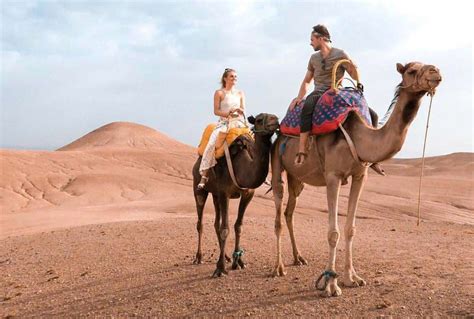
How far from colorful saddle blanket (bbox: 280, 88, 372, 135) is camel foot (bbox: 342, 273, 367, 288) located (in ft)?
6.28

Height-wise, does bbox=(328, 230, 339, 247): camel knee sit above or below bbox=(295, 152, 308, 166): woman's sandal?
A: below

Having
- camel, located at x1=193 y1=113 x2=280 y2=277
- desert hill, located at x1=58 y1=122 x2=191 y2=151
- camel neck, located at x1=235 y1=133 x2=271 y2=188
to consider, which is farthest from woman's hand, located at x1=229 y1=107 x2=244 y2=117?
desert hill, located at x1=58 y1=122 x2=191 y2=151

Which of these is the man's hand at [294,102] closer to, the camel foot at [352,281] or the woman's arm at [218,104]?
the woman's arm at [218,104]

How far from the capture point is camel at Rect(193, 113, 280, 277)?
23.6 ft

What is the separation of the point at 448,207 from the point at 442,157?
44.5 meters

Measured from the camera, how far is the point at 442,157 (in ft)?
206

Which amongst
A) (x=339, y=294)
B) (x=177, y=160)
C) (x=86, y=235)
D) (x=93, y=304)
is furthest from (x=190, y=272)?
(x=177, y=160)

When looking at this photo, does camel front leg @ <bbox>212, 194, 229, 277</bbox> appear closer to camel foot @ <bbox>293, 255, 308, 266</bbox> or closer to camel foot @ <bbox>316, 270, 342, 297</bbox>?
camel foot @ <bbox>293, 255, 308, 266</bbox>

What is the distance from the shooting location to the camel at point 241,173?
23.6 ft

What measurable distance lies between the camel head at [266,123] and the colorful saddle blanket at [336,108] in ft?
3.32

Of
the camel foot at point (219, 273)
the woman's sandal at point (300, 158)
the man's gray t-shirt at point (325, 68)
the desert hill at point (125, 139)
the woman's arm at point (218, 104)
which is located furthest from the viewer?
the desert hill at point (125, 139)

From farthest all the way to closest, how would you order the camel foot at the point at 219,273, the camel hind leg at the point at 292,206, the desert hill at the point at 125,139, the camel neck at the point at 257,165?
the desert hill at the point at 125,139 → the camel hind leg at the point at 292,206 → the camel foot at the point at 219,273 → the camel neck at the point at 257,165

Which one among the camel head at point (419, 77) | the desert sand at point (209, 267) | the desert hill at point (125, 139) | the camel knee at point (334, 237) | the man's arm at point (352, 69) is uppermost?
the desert hill at point (125, 139)

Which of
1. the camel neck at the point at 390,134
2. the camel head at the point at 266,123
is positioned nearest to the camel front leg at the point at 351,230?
the camel neck at the point at 390,134
